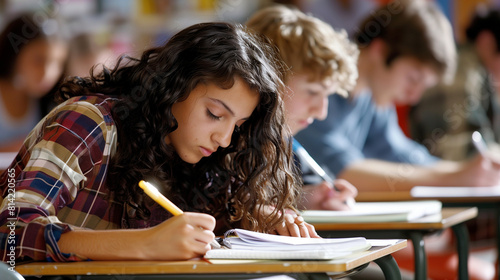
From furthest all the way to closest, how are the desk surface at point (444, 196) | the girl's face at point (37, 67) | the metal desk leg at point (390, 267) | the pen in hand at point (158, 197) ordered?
the girl's face at point (37, 67), the desk surface at point (444, 196), the metal desk leg at point (390, 267), the pen in hand at point (158, 197)

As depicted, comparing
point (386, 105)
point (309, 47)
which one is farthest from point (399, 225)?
point (386, 105)

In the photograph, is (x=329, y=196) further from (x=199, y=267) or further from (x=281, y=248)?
(x=199, y=267)

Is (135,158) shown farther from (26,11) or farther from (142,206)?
(26,11)

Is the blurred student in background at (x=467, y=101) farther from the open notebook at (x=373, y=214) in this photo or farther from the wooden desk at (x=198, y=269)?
the wooden desk at (x=198, y=269)

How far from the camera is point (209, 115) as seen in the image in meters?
1.39

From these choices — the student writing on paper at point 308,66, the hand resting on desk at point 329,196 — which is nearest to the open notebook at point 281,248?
the hand resting on desk at point 329,196

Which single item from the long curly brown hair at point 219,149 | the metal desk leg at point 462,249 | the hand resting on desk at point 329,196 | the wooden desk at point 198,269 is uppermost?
the metal desk leg at point 462,249

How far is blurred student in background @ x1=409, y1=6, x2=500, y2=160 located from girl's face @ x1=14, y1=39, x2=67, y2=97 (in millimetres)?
2373

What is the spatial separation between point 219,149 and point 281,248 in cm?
54

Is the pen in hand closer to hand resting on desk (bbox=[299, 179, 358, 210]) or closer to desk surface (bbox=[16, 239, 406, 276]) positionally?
desk surface (bbox=[16, 239, 406, 276])

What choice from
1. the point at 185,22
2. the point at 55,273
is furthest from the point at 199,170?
the point at 185,22

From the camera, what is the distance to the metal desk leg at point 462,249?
2.11 metres

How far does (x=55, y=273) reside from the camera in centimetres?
106

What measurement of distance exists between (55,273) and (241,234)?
0.31m
